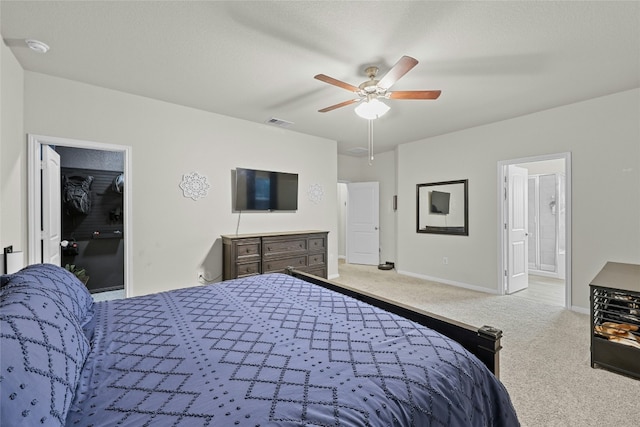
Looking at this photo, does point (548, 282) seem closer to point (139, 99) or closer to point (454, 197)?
point (454, 197)

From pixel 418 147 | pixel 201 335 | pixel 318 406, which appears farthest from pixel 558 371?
pixel 418 147

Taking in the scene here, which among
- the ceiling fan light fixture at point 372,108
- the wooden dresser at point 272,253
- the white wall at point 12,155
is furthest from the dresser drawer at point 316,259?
the white wall at point 12,155

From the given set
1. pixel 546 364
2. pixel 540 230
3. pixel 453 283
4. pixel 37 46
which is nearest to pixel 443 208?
pixel 453 283

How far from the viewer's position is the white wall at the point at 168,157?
3.01 metres

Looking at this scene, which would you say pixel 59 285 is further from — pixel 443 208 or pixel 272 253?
pixel 443 208

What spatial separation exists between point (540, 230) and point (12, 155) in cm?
789

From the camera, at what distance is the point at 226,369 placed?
1.04 meters

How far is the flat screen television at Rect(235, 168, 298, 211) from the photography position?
4223mm

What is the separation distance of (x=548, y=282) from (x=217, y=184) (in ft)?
19.4

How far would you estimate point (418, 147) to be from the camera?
18.0 feet

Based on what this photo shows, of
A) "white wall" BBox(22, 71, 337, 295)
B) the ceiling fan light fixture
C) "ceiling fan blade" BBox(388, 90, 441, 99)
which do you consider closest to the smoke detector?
"white wall" BBox(22, 71, 337, 295)

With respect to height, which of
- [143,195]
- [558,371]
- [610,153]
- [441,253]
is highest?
[610,153]

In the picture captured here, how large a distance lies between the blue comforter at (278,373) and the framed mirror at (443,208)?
3.93 meters

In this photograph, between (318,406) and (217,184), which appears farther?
(217,184)
